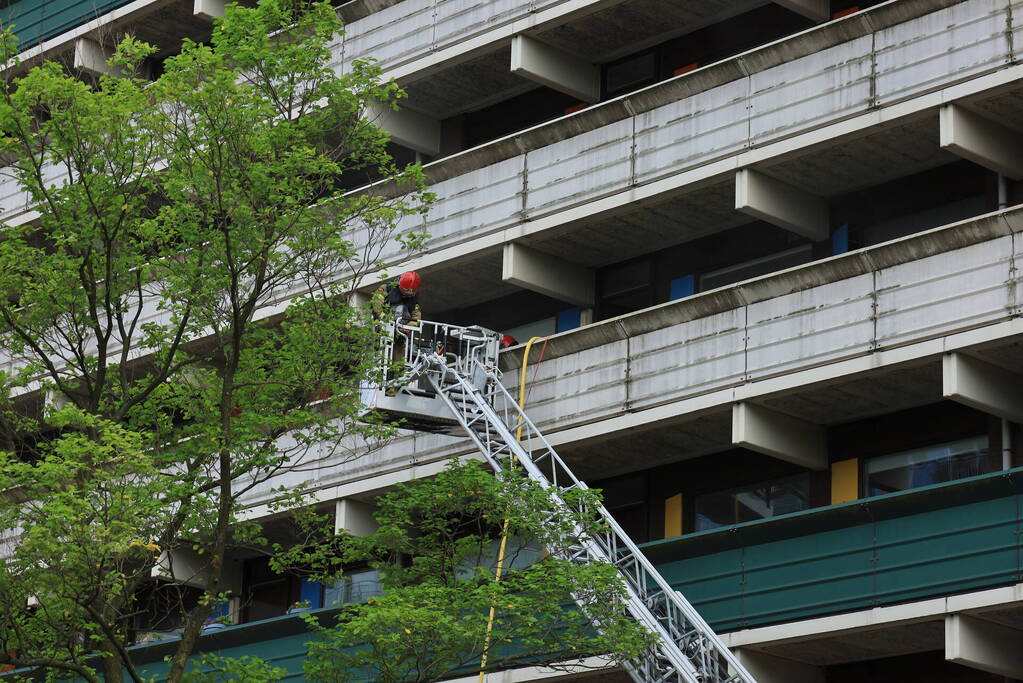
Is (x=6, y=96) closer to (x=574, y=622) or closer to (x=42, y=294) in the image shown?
(x=42, y=294)

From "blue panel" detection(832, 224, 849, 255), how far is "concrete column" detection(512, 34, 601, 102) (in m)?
6.29

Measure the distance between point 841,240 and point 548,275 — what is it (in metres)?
5.57

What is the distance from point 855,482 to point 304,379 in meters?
9.29

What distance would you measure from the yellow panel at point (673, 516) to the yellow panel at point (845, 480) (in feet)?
9.72

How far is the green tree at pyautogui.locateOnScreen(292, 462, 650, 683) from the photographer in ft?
73.8

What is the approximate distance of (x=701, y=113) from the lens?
31062 mm

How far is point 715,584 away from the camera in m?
28.0

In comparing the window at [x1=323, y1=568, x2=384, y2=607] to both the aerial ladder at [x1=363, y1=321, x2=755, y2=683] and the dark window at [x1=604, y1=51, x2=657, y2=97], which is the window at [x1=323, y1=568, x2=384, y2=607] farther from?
the dark window at [x1=604, y1=51, x2=657, y2=97]

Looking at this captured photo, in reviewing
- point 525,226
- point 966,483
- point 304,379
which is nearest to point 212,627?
point 525,226

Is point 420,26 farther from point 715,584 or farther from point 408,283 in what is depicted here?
point 715,584

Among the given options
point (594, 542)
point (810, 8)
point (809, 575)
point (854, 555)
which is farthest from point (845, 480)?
point (810, 8)

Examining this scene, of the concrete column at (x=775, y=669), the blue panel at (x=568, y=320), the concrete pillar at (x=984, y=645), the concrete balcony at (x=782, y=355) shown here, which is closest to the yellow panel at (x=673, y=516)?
the concrete balcony at (x=782, y=355)

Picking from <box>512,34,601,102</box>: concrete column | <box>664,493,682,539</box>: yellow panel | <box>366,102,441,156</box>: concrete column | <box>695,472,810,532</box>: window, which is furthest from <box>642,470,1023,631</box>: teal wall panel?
<box>366,102,441,156</box>: concrete column

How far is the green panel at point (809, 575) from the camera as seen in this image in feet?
86.3
